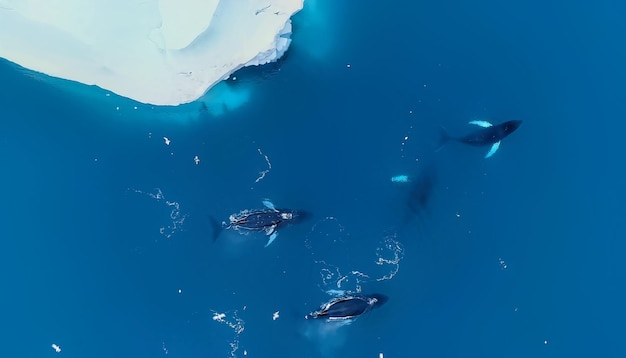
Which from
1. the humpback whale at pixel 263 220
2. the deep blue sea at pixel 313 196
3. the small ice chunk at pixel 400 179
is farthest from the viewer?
the small ice chunk at pixel 400 179

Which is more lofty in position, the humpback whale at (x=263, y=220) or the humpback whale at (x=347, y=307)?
the humpback whale at (x=263, y=220)

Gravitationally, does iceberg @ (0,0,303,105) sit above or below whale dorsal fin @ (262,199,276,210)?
above

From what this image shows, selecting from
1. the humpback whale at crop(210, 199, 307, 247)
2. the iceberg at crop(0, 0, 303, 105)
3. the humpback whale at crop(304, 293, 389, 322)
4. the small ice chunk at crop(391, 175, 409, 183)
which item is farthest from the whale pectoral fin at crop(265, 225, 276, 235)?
the iceberg at crop(0, 0, 303, 105)

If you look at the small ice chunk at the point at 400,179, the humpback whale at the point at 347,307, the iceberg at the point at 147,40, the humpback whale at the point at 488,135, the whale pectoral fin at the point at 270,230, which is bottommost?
the humpback whale at the point at 347,307

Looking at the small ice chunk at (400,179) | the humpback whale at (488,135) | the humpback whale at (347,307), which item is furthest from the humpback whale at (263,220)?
the humpback whale at (488,135)

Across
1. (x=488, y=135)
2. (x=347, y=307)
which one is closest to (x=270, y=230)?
(x=347, y=307)

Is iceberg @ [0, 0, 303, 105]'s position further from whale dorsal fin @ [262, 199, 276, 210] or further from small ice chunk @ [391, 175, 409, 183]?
small ice chunk @ [391, 175, 409, 183]

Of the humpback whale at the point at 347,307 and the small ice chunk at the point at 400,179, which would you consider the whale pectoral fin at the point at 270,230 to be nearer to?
the humpback whale at the point at 347,307
